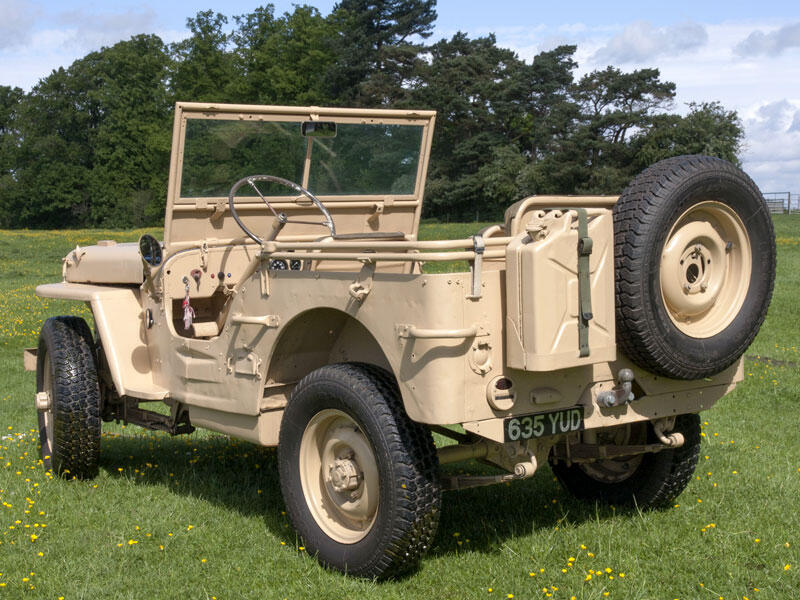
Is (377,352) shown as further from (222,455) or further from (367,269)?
Answer: (222,455)

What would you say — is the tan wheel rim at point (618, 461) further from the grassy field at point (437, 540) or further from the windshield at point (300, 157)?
the windshield at point (300, 157)

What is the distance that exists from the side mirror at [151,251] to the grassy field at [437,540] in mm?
1377

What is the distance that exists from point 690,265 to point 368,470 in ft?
5.46

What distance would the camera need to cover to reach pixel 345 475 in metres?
4.21

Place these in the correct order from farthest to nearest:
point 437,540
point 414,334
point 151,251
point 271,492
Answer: point 271,492 < point 151,251 < point 437,540 < point 414,334

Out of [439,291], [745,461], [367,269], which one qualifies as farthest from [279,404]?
[745,461]

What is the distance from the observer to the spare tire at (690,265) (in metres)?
3.88

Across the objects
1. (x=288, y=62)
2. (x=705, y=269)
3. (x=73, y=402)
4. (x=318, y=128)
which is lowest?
(x=73, y=402)

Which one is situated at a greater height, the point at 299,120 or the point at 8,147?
the point at 8,147

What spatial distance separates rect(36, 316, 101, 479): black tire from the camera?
584cm

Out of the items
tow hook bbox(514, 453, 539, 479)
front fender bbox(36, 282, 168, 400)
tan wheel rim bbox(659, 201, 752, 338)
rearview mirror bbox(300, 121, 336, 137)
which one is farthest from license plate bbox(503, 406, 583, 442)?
rearview mirror bbox(300, 121, 336, 137)

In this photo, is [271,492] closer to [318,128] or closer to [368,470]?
[368,470]

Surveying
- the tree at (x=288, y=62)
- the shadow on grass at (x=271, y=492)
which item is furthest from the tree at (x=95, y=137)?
the shadow on grass at (x=271, y=492)

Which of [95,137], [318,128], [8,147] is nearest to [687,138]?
Result: [318,128]
